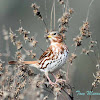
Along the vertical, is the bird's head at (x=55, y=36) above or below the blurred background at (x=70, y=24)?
below

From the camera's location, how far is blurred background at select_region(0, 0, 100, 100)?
688 cm

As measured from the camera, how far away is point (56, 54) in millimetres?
5219

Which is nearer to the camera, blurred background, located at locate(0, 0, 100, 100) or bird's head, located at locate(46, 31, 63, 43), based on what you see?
bird's head, located at locate(46, 31, 63, 43)

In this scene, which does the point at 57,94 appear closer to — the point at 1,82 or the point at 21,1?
the point at 1,82

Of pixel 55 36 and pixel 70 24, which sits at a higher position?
pixel 70 24

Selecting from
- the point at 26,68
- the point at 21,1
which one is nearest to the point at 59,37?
the point at 26,68

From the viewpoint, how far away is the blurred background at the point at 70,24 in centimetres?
688

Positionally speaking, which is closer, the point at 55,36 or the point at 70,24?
the point at 55,36

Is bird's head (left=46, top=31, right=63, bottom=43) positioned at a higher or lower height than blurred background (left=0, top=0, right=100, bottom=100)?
lower

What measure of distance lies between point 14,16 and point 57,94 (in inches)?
256

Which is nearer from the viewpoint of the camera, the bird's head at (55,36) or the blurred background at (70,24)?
the bird's head at (55,36)

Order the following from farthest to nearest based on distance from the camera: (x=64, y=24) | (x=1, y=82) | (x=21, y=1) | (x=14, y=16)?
1. (x=21, y=1)
2. (x=14, y=16)
3. (x=64, y=24)
4. (x=1, y=82)

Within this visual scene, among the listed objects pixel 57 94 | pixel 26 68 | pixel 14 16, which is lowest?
pixel 57 94

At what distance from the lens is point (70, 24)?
8.54 m
